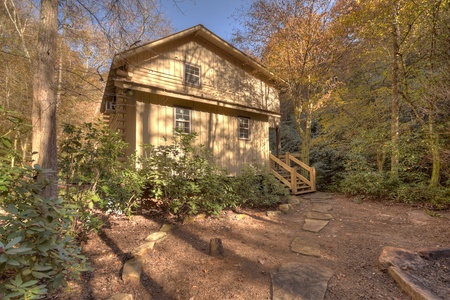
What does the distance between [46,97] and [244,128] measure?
718 centimetres

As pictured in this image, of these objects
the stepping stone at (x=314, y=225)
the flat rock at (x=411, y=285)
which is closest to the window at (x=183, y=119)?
the stepping stone at (x=314, y=225)

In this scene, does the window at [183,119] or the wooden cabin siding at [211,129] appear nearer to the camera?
the wooden cabin siding at [211,129]

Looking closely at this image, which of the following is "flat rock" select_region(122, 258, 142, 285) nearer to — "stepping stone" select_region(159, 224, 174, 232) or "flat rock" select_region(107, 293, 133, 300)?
"flat rock" select_region(107, 293, 133, 300)

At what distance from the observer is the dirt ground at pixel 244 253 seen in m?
2.63

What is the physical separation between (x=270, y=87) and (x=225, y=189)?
23.5 ft

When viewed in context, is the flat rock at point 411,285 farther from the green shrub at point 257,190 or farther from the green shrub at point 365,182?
the green shrub at point 365,182

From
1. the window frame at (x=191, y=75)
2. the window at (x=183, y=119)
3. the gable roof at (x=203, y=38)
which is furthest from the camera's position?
the window frame at (x=191, y=75)

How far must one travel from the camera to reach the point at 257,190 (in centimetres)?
652

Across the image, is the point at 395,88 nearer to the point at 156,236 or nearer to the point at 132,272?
the point at 156,236

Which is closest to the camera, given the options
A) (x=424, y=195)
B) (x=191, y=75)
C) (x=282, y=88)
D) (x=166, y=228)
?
(x=166, y=228)

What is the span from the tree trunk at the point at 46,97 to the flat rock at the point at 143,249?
1380 mm

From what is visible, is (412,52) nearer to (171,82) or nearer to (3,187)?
(171,82)

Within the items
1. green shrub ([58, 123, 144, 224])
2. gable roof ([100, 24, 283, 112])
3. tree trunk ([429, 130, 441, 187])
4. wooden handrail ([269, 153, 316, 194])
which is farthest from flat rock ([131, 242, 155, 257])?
tree trunk ([429, 130, 441, 187])

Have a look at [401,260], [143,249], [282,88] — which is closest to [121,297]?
[143,249]
